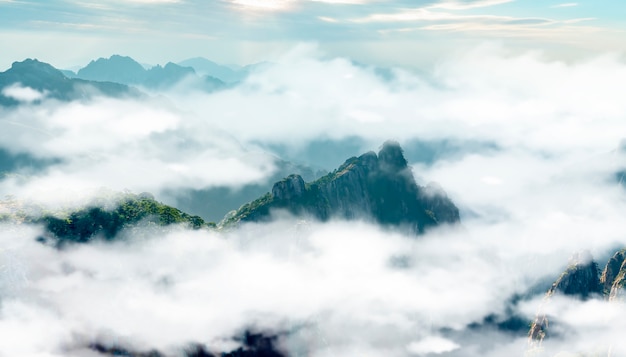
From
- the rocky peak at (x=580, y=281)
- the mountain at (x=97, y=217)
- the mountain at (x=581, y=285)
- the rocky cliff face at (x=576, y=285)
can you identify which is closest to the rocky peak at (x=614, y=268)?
the mountain at (x=581, y=285)

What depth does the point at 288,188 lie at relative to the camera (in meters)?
188

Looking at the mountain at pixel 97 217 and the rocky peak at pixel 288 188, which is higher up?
the rocky peak at pixel 288 188

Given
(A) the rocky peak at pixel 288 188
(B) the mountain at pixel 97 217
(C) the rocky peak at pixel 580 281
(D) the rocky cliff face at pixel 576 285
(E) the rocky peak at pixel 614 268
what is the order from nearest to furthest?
(B) the mountain at pixel 97 217 < (A) the rocky peak at pixel 288 188 < (D) the rocky cliff face at pixel 576 285 < (C) the rocky peak at pixel 580 281 < (E) the rocky peak at pixel 614 268

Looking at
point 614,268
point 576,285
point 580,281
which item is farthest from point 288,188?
point 614,268

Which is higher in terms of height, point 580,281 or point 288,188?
point 288,188

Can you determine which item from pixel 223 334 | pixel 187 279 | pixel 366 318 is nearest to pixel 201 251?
pixel 187 279

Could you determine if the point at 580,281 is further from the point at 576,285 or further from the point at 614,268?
the point at 614,268

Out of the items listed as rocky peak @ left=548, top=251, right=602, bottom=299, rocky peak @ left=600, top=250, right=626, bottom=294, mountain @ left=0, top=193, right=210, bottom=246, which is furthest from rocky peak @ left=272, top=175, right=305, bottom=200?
rocky peak @ left=600, top=250, right=626, bottom=294

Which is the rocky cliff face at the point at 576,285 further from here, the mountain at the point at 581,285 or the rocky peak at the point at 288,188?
the rocky peak at the point at 288,188

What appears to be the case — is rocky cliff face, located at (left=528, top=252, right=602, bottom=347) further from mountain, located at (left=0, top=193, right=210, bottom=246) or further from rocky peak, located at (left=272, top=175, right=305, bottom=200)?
mountain, located at (left=0, top=193, right=210, bottom=246)

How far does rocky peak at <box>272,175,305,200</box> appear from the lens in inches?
7308

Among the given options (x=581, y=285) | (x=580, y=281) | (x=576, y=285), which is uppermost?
(x=580, y=281)

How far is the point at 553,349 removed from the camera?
178000mm

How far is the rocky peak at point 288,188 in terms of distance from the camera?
18561 cm
